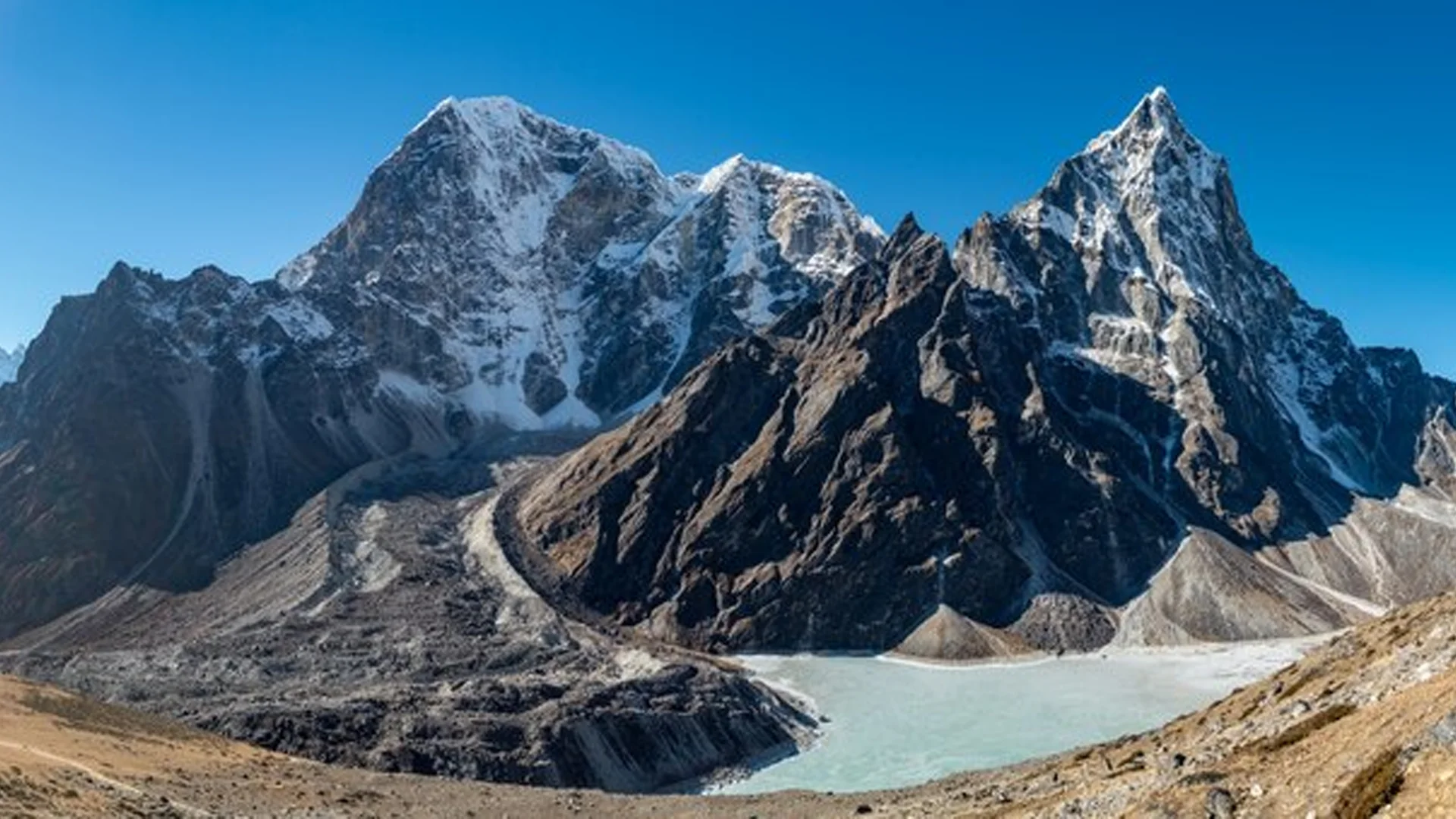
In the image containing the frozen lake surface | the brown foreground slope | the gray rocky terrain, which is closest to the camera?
the brown foreground slope

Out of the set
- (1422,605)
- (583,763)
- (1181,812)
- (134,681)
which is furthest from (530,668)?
(1181,812)

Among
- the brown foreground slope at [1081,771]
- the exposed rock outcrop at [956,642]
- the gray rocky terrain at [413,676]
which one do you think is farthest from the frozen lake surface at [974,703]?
the brown foreground slope at [1081,771]

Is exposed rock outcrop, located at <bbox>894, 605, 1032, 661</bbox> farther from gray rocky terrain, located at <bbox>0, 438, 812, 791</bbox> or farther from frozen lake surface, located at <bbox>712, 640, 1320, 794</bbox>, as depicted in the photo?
gray rocky terrain, located at <bbox>0, 438, 812, 791</bbox>

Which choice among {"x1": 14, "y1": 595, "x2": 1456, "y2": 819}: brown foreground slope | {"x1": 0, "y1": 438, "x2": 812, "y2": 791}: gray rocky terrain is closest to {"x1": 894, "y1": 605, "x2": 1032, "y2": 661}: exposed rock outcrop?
{"x1": 0, "y1": 438, "x2": 812, "y2": 791}: gray rocky terrain

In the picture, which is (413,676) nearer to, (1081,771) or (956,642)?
(956,642)

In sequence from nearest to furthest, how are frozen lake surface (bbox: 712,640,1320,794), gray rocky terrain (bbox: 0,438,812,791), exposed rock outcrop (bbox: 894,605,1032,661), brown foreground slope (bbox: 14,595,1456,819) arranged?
brown foreground slope (bbox: 14,595,1456,819) → gray rocky terrain (bbox: 0,438,812,791) → frozen lake surface (bbox: 712,640,1320,794) → exposed rock outcrop (bbox: 894,605,1032,661)

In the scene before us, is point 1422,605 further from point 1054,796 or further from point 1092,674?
point 1092,674
